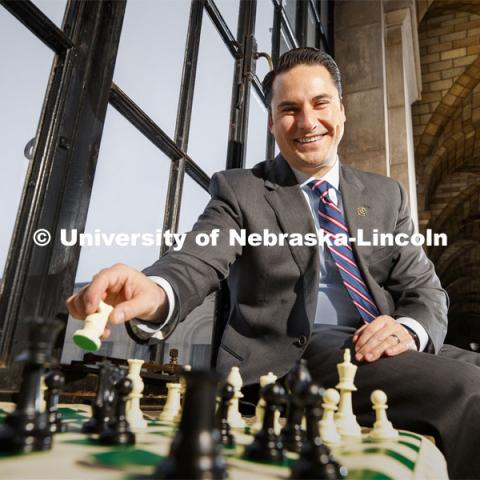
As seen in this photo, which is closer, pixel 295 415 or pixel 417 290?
pixel 295 415

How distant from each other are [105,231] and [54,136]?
33 cm

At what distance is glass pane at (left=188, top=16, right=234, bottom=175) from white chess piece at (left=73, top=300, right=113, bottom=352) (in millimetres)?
1276

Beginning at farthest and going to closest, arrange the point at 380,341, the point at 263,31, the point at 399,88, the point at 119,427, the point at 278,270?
1. the point at 399,88
2. the point at 263,31
3. the point at 278,270
4. the point at 380,341
5. the point at 119,427

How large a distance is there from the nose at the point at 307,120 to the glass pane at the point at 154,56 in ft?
1.71

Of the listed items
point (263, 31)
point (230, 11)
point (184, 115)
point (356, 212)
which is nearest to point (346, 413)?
point (356, 212)

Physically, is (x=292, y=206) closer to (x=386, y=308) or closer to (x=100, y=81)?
(x=386, y=308)

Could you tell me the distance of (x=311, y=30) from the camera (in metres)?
3.70

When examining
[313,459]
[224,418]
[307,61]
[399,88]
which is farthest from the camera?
[399,88]

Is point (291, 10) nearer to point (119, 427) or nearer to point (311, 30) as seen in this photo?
point (311, 30)

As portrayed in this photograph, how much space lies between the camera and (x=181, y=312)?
3.60 ft

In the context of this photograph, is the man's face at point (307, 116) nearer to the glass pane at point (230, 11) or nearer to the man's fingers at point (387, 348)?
the man's fingers at point (387, 348)

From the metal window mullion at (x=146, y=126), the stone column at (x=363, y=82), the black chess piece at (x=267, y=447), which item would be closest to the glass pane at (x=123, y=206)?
the metal window mullion at (x=146, y=126)
